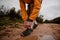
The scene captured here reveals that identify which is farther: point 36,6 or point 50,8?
point 50,8

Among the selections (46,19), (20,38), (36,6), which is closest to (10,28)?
(20,38)

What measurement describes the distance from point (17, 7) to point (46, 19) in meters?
0.20

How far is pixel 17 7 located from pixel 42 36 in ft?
0.80

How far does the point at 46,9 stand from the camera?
3.83 ft

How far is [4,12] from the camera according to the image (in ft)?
3.85

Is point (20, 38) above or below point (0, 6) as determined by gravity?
below

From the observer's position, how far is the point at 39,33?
1.11m

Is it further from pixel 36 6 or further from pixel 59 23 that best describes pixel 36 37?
pixel 36 6

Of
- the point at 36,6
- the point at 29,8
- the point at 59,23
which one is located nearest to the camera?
the point at 36,6

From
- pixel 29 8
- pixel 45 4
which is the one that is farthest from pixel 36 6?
pixel 45 4

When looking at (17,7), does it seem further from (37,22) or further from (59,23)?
(59,23)

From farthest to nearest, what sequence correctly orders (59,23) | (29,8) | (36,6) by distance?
1. (59,23)
2. (29,8)
3. (36,6)

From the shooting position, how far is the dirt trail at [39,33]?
1.07 meters

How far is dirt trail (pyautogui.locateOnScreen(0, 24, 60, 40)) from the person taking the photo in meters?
1.07
